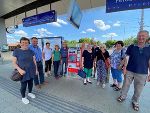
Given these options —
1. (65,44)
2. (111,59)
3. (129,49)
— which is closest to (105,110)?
(129,49)

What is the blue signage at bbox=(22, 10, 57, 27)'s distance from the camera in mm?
6920

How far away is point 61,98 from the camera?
12.1ft

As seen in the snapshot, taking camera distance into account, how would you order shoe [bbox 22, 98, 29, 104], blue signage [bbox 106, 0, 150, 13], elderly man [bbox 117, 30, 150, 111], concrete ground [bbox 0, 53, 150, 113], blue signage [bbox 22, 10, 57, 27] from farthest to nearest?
blue signage [bbox 22, 10, 57, 27], blue signage [bbox 106, 0, 150, 13], shoe [bbox 22, 98, 29, 104], concrete ground [bbox 0, 53, 150, 113], elderly man [bbox 117, 30, 150, 111]

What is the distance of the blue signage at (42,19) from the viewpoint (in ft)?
22.7

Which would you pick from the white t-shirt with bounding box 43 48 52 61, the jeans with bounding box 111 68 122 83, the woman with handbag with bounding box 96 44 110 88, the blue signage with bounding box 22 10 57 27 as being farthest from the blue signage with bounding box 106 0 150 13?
the blue signage with bounding box 22 10 57 27

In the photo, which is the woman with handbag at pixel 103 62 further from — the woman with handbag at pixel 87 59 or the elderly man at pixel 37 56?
the elderly man at pixel 37 56

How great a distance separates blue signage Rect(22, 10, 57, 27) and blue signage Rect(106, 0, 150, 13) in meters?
3.24

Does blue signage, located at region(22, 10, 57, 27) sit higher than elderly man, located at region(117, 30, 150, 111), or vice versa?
blue signage, located at region(22, 10, 57, 27)

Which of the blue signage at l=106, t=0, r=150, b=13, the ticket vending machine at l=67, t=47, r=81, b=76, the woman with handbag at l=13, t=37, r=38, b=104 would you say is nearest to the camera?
the woman with handbag at l=13, t=37, r=38, b=104

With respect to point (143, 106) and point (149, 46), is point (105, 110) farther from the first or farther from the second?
point (149, 46)

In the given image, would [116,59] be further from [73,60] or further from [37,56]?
[37,56]

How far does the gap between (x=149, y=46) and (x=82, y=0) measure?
438 centimetres

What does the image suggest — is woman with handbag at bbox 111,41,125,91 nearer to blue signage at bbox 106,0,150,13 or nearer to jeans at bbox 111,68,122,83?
jeans at bbox 111,68,122,83

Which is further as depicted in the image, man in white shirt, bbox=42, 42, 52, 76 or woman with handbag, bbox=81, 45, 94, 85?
man in white shirt, bbox=42, 42, 52, 76
